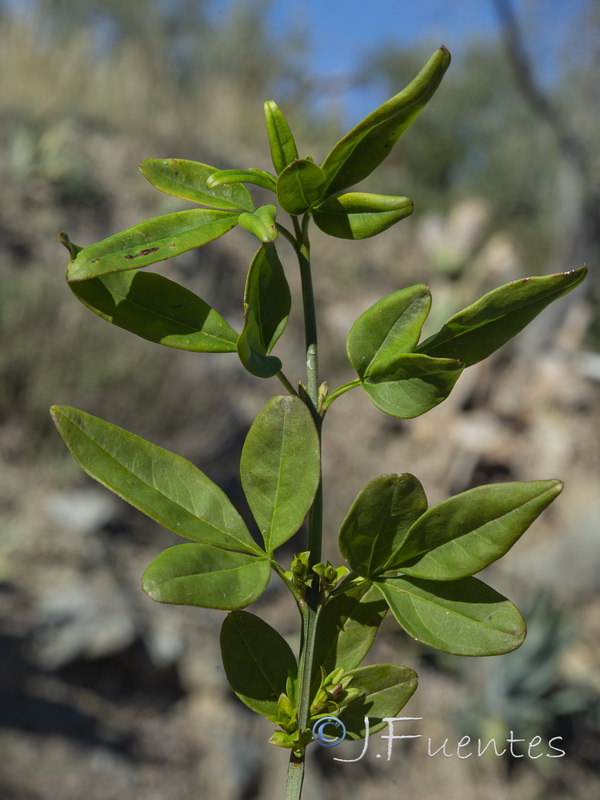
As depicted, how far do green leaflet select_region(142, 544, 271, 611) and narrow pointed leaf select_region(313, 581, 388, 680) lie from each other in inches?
2.6

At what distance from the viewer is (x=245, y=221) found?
411 millimetres

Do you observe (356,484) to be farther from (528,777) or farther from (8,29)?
(8,29)

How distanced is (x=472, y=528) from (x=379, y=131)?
22 centimetres

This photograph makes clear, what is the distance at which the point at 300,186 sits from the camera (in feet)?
1.37

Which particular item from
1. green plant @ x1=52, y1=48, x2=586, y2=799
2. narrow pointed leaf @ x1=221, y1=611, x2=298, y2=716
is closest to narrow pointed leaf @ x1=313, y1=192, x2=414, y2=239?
green plant @ x1=52, y1=48, x2=586, y2=799

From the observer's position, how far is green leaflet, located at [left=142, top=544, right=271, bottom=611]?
349 millimetres

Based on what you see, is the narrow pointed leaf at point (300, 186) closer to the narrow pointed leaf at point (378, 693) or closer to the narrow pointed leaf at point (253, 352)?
the narrow pointed leaf at point (253, 352)

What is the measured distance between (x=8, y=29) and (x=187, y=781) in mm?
7273

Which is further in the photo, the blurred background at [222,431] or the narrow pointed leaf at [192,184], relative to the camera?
the blurred background at [222,431]

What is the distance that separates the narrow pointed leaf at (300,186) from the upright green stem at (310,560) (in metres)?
0.01

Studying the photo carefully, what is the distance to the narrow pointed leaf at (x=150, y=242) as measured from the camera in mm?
387

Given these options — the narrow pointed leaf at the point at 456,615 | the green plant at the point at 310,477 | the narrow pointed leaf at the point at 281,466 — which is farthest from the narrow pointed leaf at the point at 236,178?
the narrow pointed leaf at the point at 456,615

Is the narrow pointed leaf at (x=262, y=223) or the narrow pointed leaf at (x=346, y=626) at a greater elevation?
the narrow pointed leaf at (x=262, y=223)

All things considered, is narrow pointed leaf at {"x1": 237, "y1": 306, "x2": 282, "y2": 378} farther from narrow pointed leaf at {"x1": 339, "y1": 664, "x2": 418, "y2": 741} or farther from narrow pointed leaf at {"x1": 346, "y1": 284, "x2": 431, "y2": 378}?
narrow pointed leaf at {"x1": 339, "y1": 664, "x2": 418, "y2": 741}
